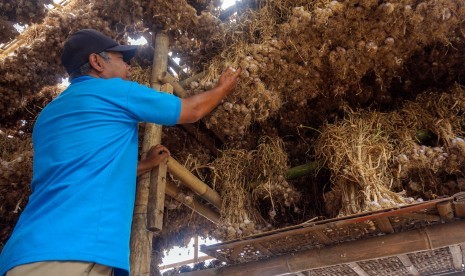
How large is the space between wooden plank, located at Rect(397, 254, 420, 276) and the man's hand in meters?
1.56

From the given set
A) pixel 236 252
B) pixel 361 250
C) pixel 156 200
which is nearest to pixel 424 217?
pixel 361 250

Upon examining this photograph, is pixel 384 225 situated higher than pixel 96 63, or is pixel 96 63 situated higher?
pixel 96 63

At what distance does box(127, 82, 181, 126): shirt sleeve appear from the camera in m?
2.14

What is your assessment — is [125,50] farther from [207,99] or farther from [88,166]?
[88,166]

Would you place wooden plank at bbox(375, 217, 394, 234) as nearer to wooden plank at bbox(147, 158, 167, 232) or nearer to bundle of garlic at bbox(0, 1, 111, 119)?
wooden plank at bbox(147, 158, 167, 232)

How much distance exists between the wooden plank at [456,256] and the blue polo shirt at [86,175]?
6.21ft

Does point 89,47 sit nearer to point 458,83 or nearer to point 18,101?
point 18,101

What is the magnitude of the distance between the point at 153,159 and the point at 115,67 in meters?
0.53

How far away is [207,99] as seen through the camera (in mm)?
2496

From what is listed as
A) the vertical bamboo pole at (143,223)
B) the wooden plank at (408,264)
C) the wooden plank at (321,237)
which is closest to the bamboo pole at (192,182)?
the vertical bamboo pole at (143,223)

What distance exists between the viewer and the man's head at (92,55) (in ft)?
7.80

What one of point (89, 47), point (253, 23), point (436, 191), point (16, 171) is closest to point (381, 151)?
point (436, 191)

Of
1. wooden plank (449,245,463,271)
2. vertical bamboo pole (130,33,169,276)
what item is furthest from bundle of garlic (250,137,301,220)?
wooden plank (449,245,463,271)

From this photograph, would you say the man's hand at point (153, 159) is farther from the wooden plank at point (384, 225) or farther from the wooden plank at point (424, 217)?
the wooden plank at point (424, 217)
